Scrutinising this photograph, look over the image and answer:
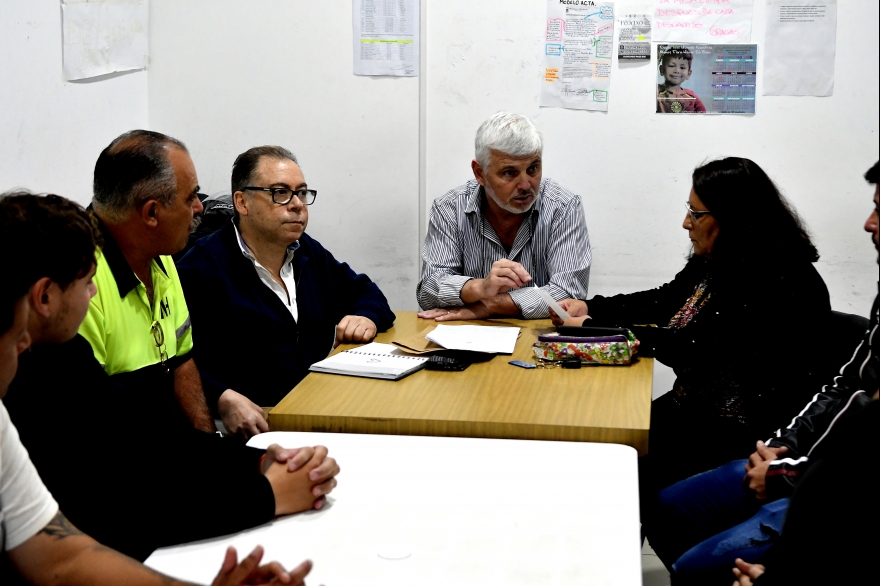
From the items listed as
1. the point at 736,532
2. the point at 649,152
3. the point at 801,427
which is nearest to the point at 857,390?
the point at 801,427

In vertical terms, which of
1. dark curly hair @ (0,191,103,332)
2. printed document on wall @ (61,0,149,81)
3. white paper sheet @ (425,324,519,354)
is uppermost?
printed document on wall @ (61,0,149,81)

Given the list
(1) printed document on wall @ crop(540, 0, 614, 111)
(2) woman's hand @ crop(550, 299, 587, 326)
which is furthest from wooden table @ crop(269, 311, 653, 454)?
(1) printed document on wall @ crop(540, 0, 614, 111)

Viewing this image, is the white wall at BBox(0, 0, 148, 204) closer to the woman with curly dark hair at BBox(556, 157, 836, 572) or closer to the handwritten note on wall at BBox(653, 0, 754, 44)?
the woman with curly dark hair at BBox(556, 157, 836, 572)

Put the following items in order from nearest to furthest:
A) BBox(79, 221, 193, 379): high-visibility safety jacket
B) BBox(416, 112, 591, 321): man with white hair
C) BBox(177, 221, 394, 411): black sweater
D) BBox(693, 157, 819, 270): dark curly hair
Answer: BBox(79, 221, 193, 379): high-visibility safety jacket → BBox(693, 157, 819, 270): dark curly hair → BBox(177, 221, 394, 411): black sweater → BBox(416, 112, 591, 321): man with white hair

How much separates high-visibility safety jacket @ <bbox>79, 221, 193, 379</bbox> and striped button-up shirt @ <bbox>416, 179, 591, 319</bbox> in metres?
1.07

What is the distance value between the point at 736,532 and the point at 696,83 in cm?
232

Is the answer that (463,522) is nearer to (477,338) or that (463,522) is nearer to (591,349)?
(591,349)

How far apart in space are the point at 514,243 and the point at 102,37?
179 cm

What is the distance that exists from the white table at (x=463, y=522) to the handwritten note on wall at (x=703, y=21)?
2425mm

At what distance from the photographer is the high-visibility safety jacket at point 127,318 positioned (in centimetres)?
211

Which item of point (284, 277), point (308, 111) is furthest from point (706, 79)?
point (284, 277)

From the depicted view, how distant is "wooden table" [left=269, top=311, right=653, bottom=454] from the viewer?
6.33ft

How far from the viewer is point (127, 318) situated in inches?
86.0

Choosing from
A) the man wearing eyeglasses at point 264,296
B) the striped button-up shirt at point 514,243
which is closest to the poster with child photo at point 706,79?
the striped button-up shirt at point 514,243
